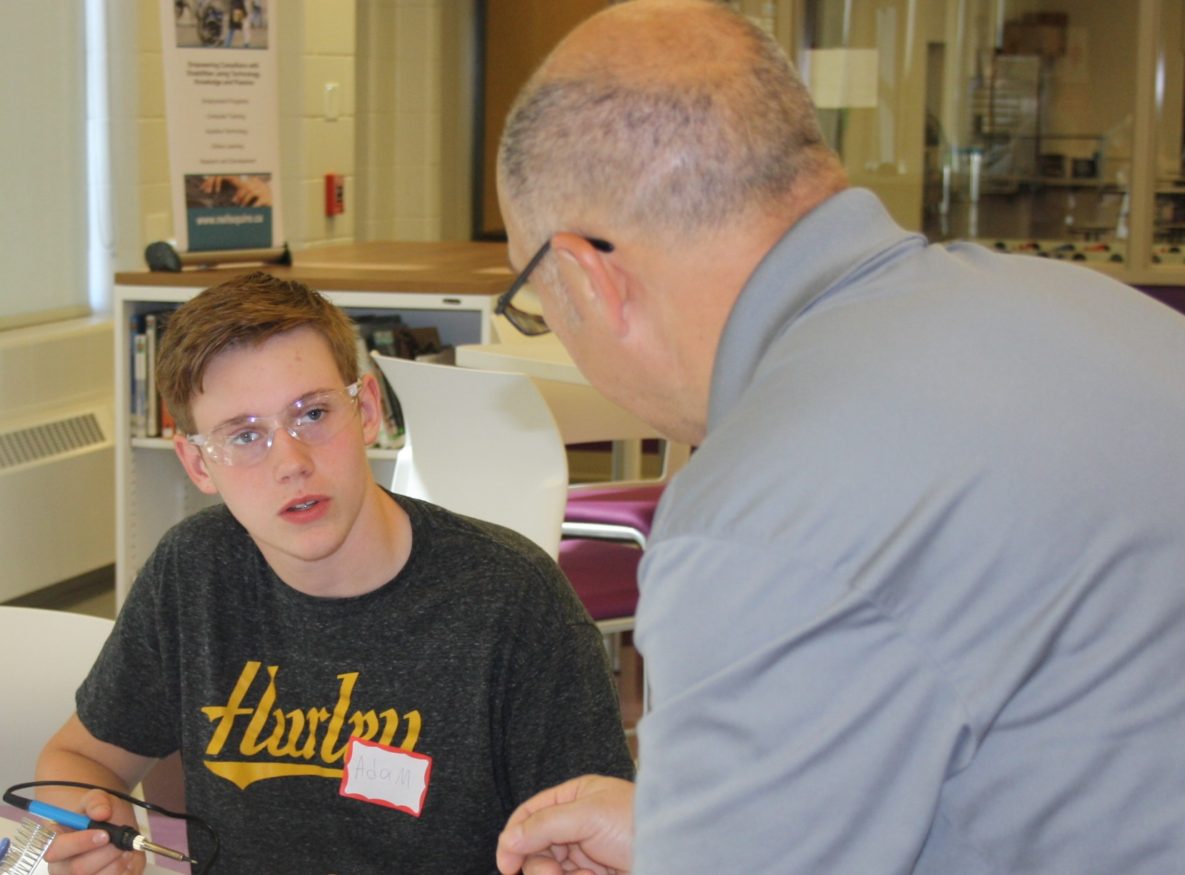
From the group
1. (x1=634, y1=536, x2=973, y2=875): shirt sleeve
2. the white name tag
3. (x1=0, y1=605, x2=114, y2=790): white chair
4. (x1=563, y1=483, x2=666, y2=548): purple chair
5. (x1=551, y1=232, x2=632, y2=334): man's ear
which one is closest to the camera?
(x1=634, y1=536, x2=973, y2=875): shirt sleeve

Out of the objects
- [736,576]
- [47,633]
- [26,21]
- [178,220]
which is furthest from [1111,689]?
[26,21]

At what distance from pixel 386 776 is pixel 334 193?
4511mm

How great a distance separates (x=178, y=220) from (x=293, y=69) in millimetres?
1674

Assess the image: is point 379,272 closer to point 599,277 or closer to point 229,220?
point 229,220

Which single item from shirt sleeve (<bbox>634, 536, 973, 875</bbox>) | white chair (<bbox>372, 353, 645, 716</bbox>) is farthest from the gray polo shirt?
white chair (<bbox>372, 353, 645, 716</bbox>)

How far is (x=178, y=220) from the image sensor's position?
3.92 metres

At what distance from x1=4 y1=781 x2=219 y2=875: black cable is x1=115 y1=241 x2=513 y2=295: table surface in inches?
80.3

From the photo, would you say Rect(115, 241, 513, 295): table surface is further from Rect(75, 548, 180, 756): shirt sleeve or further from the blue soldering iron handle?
the blue soldering iron handle

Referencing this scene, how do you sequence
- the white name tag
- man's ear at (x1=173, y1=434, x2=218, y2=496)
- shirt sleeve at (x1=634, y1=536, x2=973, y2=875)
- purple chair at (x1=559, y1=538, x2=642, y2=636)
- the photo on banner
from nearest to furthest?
shirt sleeve at (x1=634, y1=536, x2=973, y2=875) → the white name tag → man's ear at (x1=173, y1=434, x2=218, y2=496) → purple chair at (x1=559, y1=538, x2=642, y2=636) → the photo on banner

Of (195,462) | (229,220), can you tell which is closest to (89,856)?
(195,462)

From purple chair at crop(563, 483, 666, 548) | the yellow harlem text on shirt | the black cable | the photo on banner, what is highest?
the photo on banner

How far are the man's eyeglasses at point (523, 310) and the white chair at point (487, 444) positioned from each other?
131 centimetres

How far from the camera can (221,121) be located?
3957 mm

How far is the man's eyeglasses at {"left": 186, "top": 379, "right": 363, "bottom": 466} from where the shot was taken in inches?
62.2
